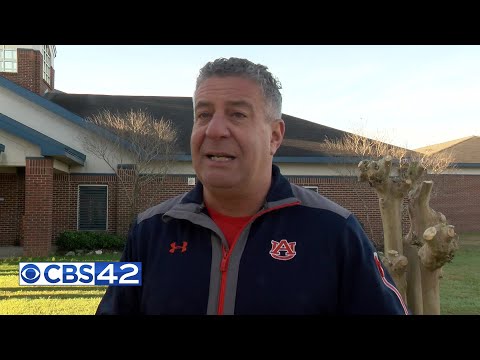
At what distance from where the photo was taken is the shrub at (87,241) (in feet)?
39.0

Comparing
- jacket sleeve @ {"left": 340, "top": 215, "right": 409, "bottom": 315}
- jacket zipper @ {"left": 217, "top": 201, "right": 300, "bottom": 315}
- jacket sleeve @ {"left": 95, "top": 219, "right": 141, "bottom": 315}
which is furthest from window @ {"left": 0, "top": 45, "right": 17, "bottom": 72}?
jacket sleeve @ {"left": 340, "top": 215, "right": 409, "bottom": 315}

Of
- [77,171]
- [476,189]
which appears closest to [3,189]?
[77,171]

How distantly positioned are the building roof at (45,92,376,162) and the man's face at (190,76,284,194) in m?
11.0

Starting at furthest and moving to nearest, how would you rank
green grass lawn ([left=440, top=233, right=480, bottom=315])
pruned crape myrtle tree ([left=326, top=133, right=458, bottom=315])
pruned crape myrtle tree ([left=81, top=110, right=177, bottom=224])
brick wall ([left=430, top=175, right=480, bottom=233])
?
1. brick wall ([left=430, top=175, right=480, bottom=233])
2. pruned crape myrtle tree ([left=81, top=110, right=177, bottom=224])
3. green grass lawn ([left=440, top=233, right=480, bottom=315])
4. pruned crape myrtle tree ([left=326, top=133, right=458, bottom=315])

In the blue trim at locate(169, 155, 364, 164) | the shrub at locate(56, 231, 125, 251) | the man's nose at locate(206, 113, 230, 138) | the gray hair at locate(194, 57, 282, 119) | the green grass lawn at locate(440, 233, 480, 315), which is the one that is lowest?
the green grass lawn at locate(440, 233, 480, 315)

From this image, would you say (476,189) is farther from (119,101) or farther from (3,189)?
(3,189)

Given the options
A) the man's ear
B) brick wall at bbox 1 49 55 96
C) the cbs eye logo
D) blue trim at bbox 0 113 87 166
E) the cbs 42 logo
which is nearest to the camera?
the man's ear

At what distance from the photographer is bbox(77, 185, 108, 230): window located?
13180 mm

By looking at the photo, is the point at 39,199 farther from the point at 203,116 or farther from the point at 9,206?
the point at 203,116

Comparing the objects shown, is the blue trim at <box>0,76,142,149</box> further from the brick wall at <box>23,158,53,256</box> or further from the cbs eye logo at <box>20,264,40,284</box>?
the cbs eye logo at <box>20,264,40,284</box>

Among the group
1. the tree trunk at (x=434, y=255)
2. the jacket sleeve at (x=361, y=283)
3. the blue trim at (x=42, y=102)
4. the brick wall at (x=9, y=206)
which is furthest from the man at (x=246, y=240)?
the brick wall at (x=9, y=206)

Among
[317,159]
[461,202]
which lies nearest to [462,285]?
[317,159]

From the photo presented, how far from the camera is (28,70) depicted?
14742 mm

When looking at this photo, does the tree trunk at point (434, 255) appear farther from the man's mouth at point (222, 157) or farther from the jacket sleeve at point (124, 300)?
the jacket sleeve at point (124, 300)
